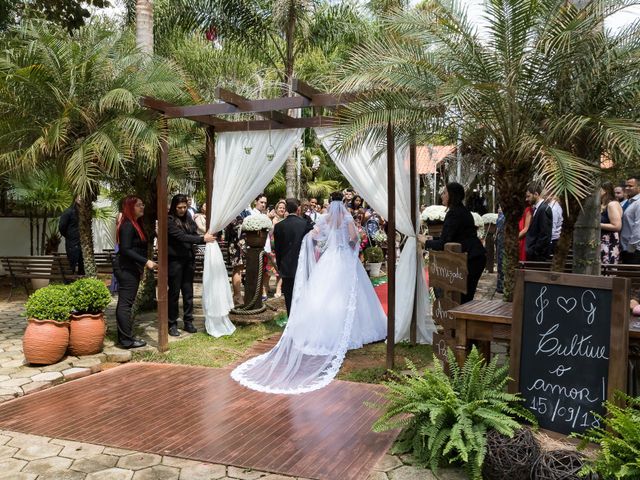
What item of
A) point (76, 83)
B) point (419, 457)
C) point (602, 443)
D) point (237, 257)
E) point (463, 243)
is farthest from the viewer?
point (237, 257)

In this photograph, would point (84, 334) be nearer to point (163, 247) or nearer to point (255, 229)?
point (163, 247)

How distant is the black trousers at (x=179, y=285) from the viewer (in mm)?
7219

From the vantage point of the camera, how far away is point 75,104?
617 cm

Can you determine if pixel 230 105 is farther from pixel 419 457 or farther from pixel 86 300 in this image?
pixel 419 457

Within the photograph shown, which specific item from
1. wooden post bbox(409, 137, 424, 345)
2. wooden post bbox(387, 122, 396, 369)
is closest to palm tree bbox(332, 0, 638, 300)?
wooden post bbox(387, 122, 396, 369)

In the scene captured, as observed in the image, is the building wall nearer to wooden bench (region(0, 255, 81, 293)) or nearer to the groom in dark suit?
wooden bench (region(0, 255, 81, 293))

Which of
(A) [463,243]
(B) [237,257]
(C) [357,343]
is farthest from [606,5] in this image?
(B) [237,257]

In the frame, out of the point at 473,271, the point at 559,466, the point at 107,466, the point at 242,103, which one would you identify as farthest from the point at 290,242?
the point at 559,466

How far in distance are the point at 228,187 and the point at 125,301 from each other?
1968 millimetres

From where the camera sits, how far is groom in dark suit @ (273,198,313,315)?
23.3ft

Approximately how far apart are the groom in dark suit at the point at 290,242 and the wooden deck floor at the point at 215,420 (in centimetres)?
183

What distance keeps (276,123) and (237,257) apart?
2.99 meters

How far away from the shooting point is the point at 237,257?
30.0 ft

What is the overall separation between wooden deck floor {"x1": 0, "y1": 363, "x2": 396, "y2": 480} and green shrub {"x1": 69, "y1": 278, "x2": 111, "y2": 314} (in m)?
0.84
